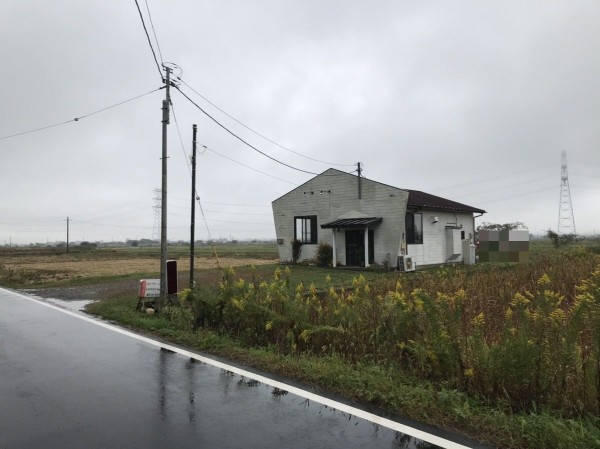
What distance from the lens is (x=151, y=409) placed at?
169 inches

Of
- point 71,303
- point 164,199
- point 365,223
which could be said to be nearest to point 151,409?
point 164,199

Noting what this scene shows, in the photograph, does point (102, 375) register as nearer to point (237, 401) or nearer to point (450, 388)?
point (237, 401)

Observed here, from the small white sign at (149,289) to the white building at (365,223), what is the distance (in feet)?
44.5

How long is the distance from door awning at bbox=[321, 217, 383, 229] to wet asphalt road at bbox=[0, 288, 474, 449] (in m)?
16.9

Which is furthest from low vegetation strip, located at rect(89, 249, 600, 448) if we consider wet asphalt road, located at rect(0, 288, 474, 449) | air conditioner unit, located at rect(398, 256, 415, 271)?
air conditioner unit, located at rect(398, 256, 415, 271)

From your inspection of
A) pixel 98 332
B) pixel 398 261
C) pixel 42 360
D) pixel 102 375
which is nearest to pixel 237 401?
pixel 102 375

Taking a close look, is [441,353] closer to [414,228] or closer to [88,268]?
[414,228]

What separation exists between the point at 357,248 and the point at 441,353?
19491mm

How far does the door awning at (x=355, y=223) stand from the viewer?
894 inches

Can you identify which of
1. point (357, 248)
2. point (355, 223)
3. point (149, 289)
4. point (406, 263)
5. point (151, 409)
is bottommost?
point (151, 409)

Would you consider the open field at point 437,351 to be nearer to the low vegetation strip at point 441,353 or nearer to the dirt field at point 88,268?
the low vegetation strip at point 441,353

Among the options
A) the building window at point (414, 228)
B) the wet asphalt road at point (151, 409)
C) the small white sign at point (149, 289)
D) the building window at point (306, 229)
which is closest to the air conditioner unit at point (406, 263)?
the building window at point (414, 228)

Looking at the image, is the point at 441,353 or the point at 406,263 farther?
the point at 406,263

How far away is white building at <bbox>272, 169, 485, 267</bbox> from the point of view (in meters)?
22.8
